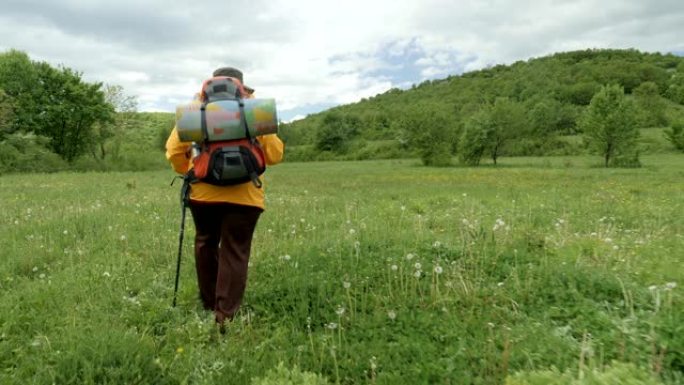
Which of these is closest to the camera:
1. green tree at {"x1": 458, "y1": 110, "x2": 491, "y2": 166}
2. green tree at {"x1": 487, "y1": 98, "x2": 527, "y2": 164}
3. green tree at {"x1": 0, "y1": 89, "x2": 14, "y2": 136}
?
green tree at {"x1": 0, "y1": 89, "x2": 14, "y2": 136}

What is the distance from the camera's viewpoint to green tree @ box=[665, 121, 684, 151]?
58.7m

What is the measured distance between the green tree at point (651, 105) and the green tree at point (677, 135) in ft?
48.5

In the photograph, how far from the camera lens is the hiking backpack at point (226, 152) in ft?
13.3

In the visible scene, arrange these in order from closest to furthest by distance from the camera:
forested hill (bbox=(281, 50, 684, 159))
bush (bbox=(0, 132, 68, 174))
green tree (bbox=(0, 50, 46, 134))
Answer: bush (bbox=(0, 132, 68, 174))
green tree (bbox=(0, 50, 46, 134))
forested hill (bbox=(281, 50, 684, 159))

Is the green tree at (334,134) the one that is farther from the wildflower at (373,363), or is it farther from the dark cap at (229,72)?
the wildflower at (373,363)

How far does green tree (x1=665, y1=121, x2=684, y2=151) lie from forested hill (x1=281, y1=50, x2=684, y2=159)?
8.25 feet

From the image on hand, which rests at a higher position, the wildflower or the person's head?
the person's head

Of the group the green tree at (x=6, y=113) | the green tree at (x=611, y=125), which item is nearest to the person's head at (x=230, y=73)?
the green tree at (x=611, y=125)

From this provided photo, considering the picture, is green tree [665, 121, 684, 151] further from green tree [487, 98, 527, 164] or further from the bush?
the bush

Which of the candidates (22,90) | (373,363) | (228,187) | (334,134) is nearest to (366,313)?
(373,363)

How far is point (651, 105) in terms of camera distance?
8706 centimetres

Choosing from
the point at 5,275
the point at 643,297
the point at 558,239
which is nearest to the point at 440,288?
the point at 643,297

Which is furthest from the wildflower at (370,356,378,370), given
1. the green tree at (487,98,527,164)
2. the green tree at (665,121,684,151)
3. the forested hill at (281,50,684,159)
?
the green tree at (665,121,684,151)

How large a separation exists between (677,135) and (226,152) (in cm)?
7315
